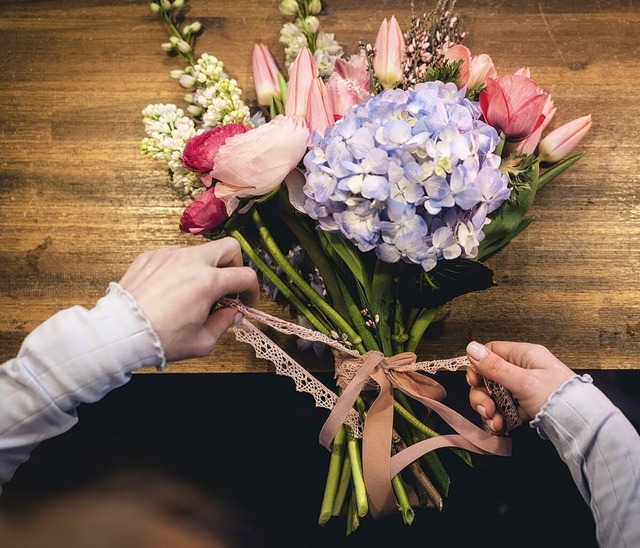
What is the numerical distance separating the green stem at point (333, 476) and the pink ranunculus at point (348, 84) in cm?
51

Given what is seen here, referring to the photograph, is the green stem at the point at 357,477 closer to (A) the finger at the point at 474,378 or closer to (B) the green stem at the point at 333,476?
(B) the green stem at the point at 333,476

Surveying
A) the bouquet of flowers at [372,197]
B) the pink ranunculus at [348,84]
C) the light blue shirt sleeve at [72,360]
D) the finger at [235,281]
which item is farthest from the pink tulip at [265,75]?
the light blue shirt sleeve at [72,360]

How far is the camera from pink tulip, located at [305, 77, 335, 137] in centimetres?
83

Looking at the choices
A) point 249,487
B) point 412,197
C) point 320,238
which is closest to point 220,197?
point 320,238

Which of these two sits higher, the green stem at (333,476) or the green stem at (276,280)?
the green stem at (276,280)

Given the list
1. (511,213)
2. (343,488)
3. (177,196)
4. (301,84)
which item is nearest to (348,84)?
(301,84)

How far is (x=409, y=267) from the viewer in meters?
0.89

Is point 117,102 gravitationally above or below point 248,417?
above

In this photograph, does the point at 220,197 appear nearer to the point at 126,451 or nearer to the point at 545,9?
the point at 126,451

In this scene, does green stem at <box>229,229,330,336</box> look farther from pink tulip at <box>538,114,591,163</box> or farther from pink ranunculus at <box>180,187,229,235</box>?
pink tulip at <box>538,114,591,163</box>

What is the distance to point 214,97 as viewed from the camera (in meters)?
0.99

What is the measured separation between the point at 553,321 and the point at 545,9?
604 mm

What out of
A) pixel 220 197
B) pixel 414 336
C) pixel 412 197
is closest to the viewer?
pixel 412 197

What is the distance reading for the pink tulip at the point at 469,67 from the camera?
2.95 ft
